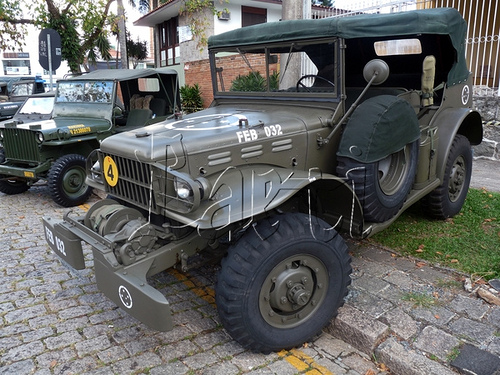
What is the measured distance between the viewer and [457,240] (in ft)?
14.5

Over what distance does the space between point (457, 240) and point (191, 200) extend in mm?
2959

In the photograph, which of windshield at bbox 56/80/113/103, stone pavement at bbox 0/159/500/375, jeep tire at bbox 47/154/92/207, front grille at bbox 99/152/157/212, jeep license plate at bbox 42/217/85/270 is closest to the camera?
stone pavement at bbox 0/159/500/375

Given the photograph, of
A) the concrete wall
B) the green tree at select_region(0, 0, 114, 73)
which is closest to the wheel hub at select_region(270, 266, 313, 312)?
the concrete wall

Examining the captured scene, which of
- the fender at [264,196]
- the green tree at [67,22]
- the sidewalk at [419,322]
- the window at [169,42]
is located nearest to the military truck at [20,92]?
the green tree at [67,22]

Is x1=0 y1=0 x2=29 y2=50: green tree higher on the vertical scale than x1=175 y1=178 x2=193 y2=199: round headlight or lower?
higher

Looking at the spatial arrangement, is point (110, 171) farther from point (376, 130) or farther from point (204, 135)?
point (376, 130)

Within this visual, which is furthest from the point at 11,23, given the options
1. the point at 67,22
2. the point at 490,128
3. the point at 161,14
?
the point at 490,128

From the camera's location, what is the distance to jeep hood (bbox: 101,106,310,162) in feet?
9.94

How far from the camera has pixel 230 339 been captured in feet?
10.3

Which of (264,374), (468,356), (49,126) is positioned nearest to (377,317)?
(468,356)

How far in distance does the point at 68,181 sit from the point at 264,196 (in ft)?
14.7

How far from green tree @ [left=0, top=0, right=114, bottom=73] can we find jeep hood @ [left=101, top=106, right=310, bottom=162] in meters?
11.1

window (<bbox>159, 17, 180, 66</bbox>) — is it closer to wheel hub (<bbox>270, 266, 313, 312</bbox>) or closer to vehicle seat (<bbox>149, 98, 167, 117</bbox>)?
vehicle seat (<bbox>149, 98, 167, 117</bbox>)

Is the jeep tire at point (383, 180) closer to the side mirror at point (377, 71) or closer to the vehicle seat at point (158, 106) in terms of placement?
the side mirror at point (377, 71)
